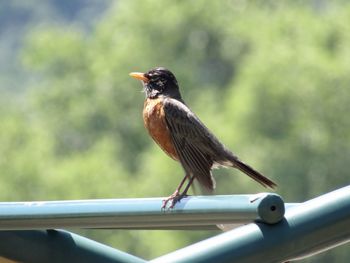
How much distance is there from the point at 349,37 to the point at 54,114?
49.4 feet

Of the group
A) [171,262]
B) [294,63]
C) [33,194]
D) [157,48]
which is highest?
[157,48]

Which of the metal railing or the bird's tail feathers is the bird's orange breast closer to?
the bird's tail feathers

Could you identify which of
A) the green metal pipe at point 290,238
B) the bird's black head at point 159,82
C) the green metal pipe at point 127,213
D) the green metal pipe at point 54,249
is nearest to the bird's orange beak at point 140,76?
the bird's black head at point 159,82

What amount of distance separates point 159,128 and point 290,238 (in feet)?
11.1

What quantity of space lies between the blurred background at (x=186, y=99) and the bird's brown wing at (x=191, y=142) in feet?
68.2

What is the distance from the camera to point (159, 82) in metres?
7.33

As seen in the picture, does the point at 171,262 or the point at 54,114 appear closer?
the point at 171,262

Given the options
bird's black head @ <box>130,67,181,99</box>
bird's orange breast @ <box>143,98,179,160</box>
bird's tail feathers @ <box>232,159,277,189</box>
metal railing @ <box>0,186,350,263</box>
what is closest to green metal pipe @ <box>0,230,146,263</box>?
→ metal railing @ <box>0,186,350,263</box>

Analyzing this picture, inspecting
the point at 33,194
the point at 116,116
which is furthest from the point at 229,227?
the point at 116,116

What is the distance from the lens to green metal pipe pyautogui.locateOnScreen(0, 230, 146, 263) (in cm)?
386

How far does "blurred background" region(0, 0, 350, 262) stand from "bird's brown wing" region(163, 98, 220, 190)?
20796 mm

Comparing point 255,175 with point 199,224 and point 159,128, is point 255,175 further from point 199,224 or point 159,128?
point 199,224

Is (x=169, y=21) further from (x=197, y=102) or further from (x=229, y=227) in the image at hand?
(x=229, y=227)

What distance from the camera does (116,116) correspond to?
51906 mm
